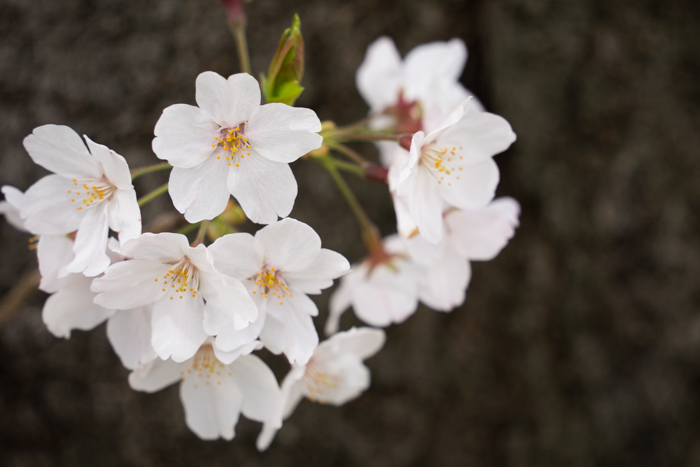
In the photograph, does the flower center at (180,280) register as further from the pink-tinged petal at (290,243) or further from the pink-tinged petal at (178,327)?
the pink-tinged petal at (290,243)

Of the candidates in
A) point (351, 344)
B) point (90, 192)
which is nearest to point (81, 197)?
point (90, 192)

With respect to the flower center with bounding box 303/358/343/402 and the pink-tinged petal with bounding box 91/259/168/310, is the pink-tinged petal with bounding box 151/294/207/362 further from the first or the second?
the flower center with bounding box 303/358/343/402

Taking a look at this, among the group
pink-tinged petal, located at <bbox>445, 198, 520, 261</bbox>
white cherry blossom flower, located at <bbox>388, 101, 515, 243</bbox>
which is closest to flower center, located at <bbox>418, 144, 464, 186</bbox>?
white cherry blossom flower, located at <bbox>388, 101, 515, 243</bbox>

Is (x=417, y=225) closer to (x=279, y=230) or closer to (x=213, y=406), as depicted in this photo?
(x=279, y=230)

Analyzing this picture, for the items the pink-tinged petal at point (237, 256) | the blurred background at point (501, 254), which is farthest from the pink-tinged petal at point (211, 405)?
the blurred background at point (501, 254)

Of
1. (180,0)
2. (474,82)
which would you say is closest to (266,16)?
(180,0)

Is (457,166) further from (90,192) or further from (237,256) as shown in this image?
(90,192)
